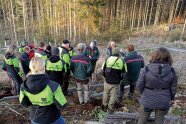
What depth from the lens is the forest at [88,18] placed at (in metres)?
22.1

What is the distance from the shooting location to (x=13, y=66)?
7523 millimetres

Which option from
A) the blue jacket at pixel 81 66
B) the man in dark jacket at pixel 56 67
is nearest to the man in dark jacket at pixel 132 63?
the blue jacket at pixel 81 66

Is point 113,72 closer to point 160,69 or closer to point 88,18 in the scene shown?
point 160,69

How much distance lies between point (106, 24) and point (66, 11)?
→ 4.51 m

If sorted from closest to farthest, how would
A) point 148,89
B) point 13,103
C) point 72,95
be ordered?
point 148,89
point 13,103
point 72,95

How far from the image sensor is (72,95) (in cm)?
784

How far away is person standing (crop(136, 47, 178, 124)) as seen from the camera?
4059 mm

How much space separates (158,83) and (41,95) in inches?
76.7

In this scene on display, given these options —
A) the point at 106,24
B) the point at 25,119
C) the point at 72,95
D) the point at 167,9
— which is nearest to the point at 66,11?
the point at 106,24

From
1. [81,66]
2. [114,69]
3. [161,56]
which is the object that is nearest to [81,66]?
[81,66]

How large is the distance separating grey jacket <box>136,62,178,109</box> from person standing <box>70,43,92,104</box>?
2.46 meters

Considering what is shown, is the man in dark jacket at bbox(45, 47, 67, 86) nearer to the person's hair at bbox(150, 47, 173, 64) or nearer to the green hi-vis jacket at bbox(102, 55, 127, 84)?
the green hi-vis jacket at bbox(102, 55, 127, 84)

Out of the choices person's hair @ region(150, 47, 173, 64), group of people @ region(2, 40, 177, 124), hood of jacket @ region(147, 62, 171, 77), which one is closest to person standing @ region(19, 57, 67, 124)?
group of people @ region(2, 40, 177, 124)

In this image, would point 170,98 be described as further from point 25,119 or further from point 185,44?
point 185,44
